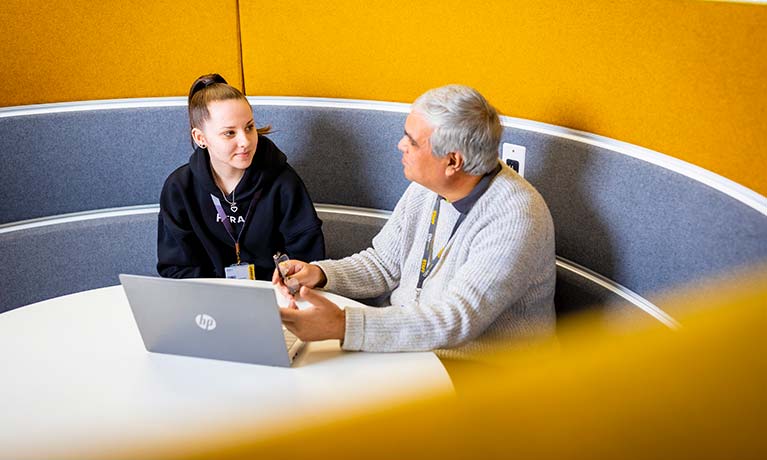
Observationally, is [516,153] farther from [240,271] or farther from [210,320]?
[210,320]

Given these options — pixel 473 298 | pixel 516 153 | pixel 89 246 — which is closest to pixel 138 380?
pixel 473 298

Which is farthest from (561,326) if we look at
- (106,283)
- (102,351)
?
(106,283)

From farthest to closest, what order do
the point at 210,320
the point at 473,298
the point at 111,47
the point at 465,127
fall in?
the point at 111,47 < the point at 465,127 < the point at 473,298 < the point at 210,320

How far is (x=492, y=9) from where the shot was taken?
2.66 meters

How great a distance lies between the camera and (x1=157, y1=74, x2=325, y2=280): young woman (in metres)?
2.65

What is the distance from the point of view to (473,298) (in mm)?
1920

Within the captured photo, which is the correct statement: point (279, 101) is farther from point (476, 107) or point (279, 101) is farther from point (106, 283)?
point (476, 107)

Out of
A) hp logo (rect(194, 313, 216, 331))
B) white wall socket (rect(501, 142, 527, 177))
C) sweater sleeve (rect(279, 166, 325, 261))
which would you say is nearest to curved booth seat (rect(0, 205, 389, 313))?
sweater sleeve (rect(279, 166, 325, 261))

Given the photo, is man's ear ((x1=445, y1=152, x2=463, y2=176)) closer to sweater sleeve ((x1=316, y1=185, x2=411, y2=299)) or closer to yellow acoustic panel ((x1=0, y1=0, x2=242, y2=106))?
sweater sleeve ((x1=316, y1=185, x2=411, y2=299))

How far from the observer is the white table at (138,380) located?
157 centimetres

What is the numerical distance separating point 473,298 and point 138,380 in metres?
0.77

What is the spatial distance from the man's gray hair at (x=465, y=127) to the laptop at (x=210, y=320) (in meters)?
0.68

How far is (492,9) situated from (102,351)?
64.0 inches

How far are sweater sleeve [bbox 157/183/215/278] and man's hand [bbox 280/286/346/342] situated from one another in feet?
3.48
